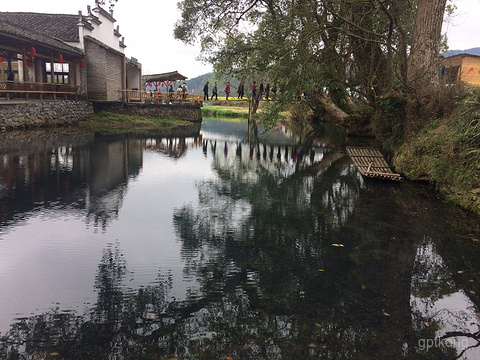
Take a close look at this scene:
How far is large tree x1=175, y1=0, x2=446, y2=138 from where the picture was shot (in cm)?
1129

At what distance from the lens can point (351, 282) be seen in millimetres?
4984

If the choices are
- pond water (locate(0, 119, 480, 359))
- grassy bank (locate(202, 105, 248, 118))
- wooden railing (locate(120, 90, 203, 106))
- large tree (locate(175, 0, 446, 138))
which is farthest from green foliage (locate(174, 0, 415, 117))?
grassy bank (locate(202, 105, 248, 118))

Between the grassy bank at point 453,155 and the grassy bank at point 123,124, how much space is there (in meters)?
15.9

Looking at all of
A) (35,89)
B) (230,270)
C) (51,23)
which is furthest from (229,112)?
(230,270)

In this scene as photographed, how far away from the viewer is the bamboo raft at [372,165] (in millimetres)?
10664

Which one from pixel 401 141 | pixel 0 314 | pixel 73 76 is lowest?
pixel 0 314

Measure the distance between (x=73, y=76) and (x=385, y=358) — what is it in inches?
997

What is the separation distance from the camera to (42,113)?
19750 mm

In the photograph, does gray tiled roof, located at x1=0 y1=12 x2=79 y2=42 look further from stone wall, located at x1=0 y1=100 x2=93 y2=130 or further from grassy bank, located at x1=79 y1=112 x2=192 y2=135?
grassy bank, located at x1=79 y1=112 x2=192 y2=135

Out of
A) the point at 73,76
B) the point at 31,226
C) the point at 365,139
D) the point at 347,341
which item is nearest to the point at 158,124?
the point at 73,76

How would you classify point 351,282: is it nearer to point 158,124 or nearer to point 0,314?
point 0,314

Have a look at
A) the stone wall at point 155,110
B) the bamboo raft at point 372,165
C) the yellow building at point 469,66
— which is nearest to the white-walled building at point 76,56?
the stone wall at point 155,110

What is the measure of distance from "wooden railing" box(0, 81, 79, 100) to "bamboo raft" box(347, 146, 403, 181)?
49.6 feet

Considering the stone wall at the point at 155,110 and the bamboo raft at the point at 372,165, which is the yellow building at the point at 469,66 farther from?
the stone wall at the point at 155,110
